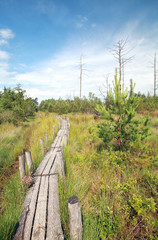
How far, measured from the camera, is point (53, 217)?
1979 mm

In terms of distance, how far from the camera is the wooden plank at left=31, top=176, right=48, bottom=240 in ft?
5.62

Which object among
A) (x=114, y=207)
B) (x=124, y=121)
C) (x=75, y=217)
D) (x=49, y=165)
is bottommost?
(x=114, y=207)

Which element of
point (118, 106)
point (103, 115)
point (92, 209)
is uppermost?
point (118, 106)

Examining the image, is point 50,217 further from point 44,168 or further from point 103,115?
point 103,115

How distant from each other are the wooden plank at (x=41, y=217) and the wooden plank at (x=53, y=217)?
0.08 meters

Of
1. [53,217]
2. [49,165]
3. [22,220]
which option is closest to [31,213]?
[22,220]

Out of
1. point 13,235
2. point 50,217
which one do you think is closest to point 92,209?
point 50,217

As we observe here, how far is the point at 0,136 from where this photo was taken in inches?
276

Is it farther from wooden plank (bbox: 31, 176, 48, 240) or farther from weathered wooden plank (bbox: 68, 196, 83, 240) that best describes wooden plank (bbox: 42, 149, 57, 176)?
weathered wooden plank (bbox: 68, 196, 83, 240)

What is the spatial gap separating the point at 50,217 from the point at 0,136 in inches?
262

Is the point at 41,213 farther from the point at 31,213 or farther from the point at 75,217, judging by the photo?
the point at 75,217

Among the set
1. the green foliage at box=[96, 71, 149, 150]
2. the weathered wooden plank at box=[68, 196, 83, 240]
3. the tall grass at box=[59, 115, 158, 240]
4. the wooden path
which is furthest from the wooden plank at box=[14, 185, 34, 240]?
the green foliage at box=[96, 71, 149, 150]

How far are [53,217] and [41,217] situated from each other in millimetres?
209

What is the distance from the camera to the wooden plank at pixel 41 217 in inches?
67.4
